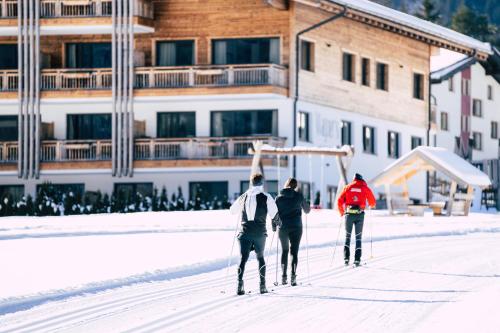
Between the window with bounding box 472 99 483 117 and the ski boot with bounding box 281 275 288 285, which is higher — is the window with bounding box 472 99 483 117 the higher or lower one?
the higher one

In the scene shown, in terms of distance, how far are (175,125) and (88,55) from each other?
188 inches

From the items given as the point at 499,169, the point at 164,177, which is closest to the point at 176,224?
the point at 164,177

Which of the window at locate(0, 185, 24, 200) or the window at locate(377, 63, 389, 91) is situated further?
the window at locate(377, 63, 389, 91)

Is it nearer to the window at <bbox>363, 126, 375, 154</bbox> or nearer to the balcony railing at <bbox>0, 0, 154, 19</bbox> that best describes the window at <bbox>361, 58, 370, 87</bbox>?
the window at <bbox>363, 126, 375, 154</bbox>

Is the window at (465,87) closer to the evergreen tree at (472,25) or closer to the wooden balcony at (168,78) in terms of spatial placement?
the wooden balcony at (168,78)

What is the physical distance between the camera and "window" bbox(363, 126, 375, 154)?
55125mm

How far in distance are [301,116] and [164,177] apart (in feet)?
19.8

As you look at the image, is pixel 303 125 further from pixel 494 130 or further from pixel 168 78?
pixel 494 130

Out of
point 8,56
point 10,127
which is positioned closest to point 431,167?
point 10,127

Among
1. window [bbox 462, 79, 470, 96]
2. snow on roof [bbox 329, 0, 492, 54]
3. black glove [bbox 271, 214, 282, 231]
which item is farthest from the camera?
window [bbox 462, 79, 470, 96]

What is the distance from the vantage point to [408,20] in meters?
55.5

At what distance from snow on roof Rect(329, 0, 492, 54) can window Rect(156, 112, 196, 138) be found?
7531 mm

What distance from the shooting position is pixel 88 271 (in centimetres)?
2202

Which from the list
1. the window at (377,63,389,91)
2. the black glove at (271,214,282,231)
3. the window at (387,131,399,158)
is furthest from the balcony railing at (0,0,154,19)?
the black glove at (271,214,282,231)
